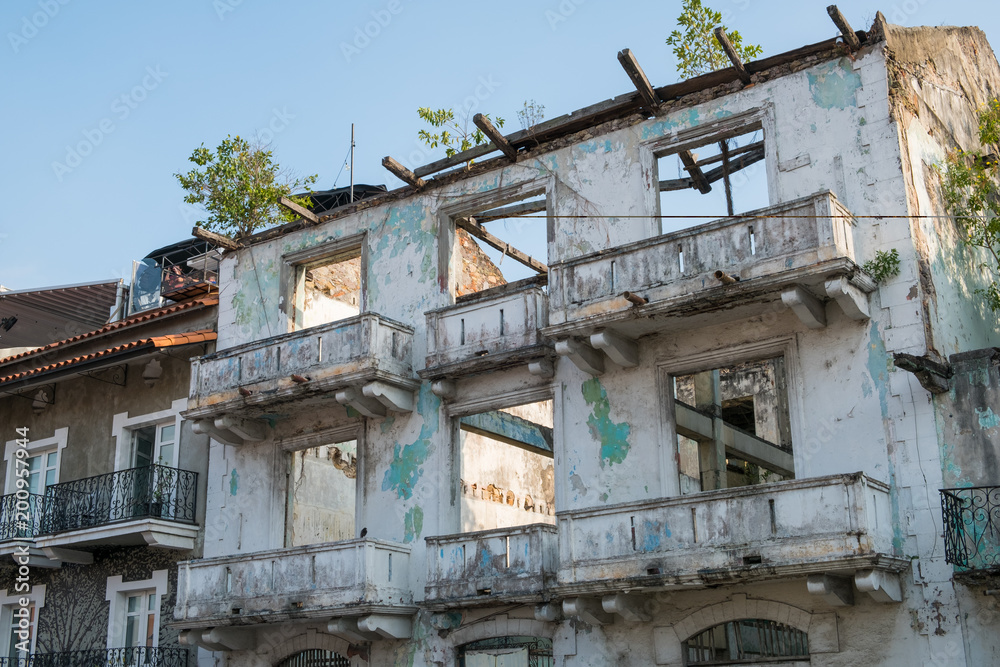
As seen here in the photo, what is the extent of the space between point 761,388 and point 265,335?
1047 cm

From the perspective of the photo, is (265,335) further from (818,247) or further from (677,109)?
(818,247)

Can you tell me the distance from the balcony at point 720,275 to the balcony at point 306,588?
4262 millimetres

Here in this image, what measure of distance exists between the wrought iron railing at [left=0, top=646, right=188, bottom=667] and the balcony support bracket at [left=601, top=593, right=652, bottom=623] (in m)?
8.35

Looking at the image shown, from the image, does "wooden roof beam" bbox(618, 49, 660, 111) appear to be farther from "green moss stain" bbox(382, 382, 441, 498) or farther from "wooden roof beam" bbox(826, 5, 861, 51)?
"green moss stain" bbox(382, 382, 441, 498)

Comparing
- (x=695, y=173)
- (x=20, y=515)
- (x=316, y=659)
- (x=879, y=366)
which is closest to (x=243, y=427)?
(x=316, y=659)

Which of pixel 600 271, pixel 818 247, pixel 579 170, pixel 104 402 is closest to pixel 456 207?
pixel 579 170

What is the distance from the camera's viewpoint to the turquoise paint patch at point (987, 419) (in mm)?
12711

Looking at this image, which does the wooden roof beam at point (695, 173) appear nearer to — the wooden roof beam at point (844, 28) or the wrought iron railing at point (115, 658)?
the wooden roof beam at point (844, 28)

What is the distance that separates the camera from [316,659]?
17.2 meters

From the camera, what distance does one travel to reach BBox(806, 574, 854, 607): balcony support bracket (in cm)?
1237

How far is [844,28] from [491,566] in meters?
8.63

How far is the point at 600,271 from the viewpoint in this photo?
1504cm

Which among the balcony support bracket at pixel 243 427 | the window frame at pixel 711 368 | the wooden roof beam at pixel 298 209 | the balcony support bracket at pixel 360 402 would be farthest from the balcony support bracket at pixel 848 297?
the balcony support bracket at pixel 243 427

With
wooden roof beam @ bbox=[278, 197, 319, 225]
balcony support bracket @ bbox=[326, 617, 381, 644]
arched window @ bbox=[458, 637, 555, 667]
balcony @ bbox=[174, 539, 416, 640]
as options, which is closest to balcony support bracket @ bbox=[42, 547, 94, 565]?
balcony @ bbox=[174, 539, 416, 640]
